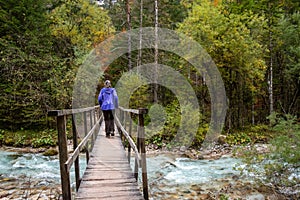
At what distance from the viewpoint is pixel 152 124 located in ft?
51.3

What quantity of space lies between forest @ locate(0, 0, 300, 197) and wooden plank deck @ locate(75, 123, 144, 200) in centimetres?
855

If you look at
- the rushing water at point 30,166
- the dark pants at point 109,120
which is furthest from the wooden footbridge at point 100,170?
the rushing water at point 30,166

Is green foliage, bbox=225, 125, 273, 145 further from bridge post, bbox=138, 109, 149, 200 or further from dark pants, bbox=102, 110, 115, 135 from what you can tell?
bridge post, bbox=138, 109, 149, 200

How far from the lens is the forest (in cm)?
1515

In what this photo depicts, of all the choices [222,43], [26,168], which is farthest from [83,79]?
[222,43]

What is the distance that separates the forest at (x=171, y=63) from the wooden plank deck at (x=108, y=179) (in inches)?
337

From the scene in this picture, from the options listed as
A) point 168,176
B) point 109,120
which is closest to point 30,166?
point 109,120

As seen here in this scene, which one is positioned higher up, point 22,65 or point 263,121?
point 22,65

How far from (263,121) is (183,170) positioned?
11.1 metres

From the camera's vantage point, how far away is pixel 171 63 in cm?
1833

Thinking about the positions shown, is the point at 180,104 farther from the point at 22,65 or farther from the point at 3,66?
the point at 3,66

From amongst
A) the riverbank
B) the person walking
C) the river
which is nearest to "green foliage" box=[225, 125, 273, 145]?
the river

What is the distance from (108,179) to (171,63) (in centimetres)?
1448

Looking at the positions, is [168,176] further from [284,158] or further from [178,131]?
[178,131]
